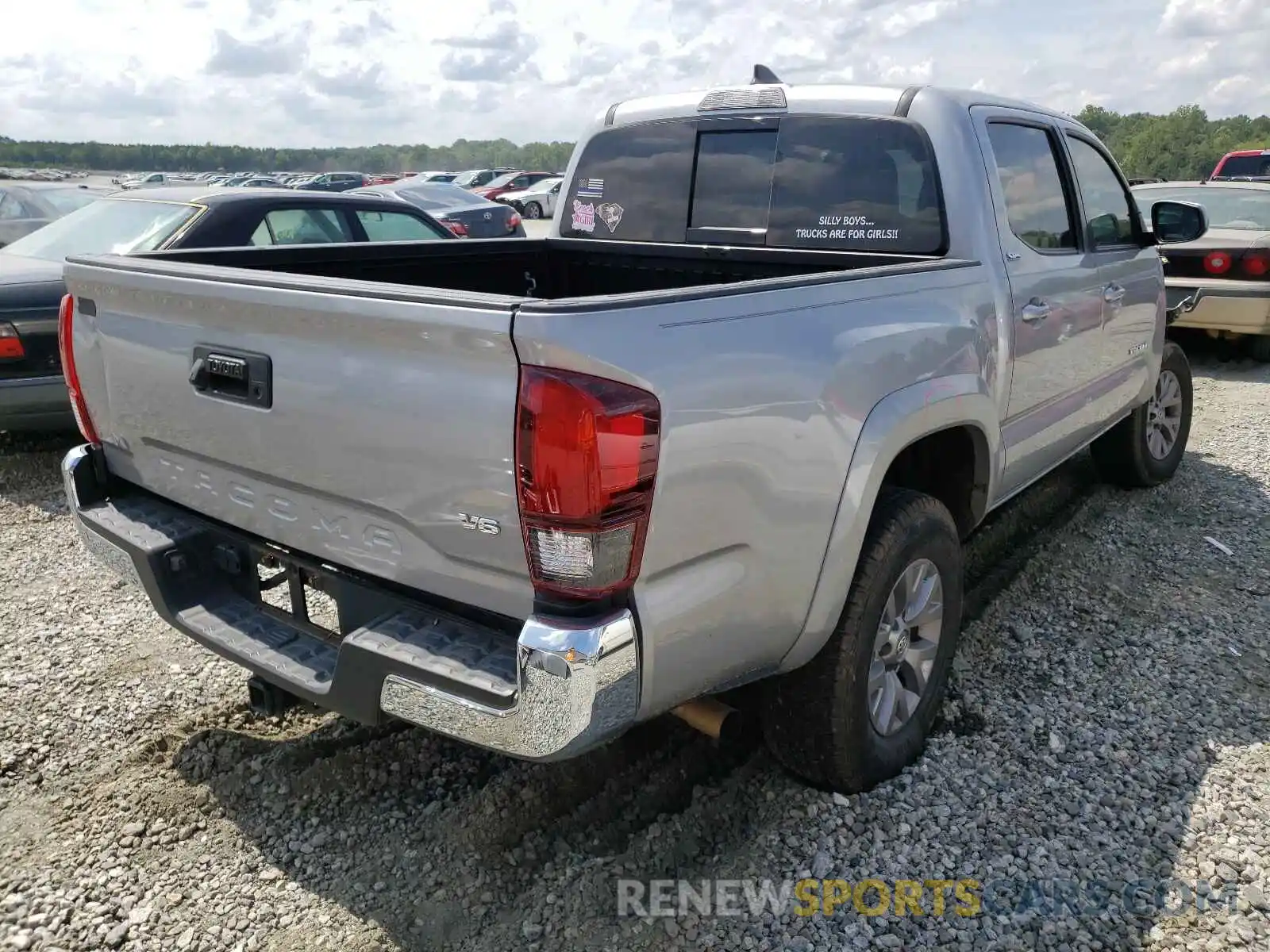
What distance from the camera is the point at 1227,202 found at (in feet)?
30.1

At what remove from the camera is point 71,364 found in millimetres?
2988

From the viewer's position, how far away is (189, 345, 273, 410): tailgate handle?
7.67 ft

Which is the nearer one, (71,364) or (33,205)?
(71,364)

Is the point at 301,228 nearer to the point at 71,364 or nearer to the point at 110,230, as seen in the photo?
the point at 110,230

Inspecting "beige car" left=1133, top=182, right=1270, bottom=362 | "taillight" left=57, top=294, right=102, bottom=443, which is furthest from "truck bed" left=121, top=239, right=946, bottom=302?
"beige car" left=1133, top=182, right=1270, bottom=362

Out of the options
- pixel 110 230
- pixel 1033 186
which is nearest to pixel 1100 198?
pixel 1033 186

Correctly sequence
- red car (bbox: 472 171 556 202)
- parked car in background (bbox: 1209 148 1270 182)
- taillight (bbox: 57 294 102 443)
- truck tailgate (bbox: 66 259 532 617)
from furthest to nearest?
red car (bbox: 472 171 556 202), parked car in background (bbox: 1209 148 1270 182), taillight (bbox: 57 294 102 443), truck tailgate (bbox: 66 259 532 617)

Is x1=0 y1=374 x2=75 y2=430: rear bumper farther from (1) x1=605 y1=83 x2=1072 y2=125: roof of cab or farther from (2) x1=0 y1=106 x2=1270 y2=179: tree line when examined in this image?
(2) x1=0 y1=106 x2=1270 y2=179: tree line

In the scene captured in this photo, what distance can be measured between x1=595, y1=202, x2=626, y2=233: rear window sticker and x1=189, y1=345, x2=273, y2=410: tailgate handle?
2.12 m

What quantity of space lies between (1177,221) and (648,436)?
13.0ft

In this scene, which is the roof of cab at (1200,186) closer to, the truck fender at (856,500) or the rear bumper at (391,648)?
the truck fender at (856,500)

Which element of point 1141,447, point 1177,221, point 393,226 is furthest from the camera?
point 393,226

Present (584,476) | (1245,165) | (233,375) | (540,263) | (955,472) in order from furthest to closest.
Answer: (1245,165), (540,263), (955,472), (233,375), (584,476)

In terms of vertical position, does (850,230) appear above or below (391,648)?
above
